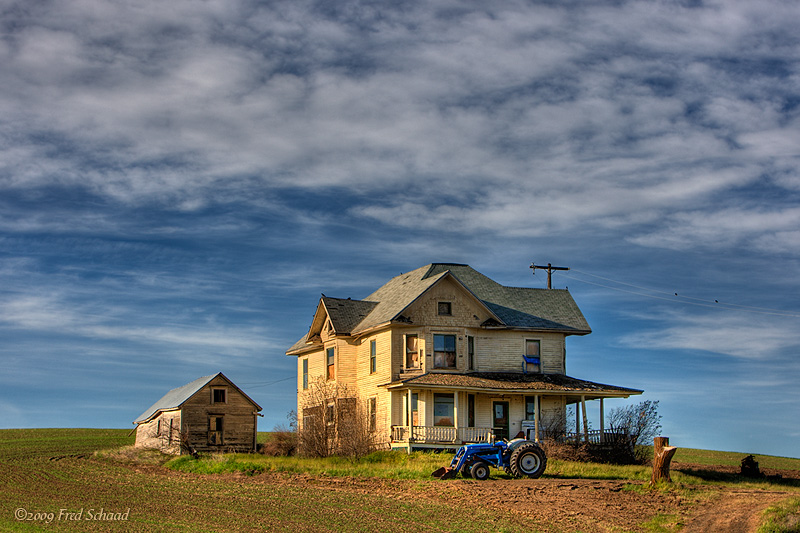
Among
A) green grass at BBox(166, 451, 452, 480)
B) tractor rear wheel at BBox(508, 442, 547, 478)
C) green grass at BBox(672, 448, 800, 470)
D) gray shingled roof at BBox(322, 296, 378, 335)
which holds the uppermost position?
gray shingled roof at BBox(322, 296, 378, 335)

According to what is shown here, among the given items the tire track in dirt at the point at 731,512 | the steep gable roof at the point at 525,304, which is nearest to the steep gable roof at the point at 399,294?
the steep gable roof at the point at 525,304

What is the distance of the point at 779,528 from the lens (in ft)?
71.3

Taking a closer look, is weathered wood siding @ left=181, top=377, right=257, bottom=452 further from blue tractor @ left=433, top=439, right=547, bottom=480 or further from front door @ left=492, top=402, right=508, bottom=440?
blue tractor @ left=433, top=439, right=547, bottom=480

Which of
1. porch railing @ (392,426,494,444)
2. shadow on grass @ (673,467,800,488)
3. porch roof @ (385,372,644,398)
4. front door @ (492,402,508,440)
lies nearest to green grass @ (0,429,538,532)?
porch railing @ (392,426,494,444)

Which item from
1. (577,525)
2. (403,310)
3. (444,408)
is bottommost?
(577,525)

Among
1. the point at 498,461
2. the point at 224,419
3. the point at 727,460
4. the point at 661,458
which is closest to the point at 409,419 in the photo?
the point at 498,461

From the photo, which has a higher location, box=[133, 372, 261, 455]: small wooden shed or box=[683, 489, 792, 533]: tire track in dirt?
box=[133, 372, 261, 455]: small wooden shed

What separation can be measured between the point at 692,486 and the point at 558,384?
40.8 feet

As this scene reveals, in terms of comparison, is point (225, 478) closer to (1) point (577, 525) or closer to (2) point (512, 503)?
(2) point (512, 503)

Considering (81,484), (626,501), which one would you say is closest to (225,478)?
(81,484)

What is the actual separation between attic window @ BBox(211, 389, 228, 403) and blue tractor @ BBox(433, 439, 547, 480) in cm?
2370

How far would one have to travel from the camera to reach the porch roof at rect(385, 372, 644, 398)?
38.6 meters

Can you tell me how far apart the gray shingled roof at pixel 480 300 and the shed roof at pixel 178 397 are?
708cm

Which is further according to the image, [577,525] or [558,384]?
[558,384]
